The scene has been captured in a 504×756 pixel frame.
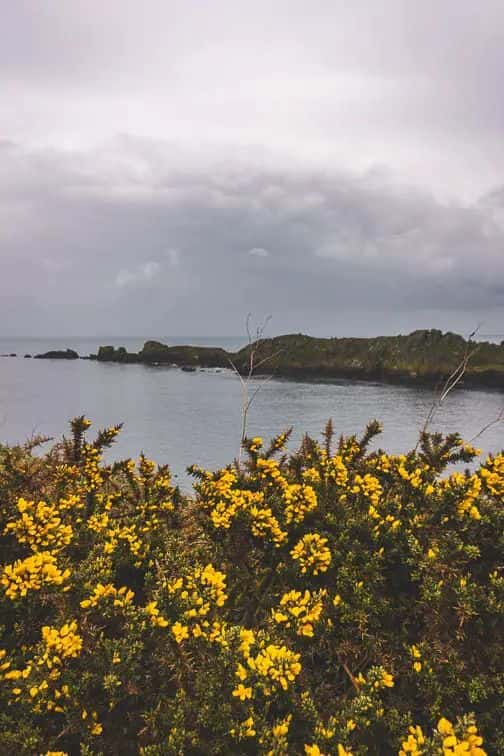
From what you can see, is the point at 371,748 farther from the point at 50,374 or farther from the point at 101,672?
the point at 50,374

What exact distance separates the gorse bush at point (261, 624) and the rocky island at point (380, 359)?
104 ft

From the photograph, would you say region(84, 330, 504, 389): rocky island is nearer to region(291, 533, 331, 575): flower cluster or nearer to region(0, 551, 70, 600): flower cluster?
region(291, 533, 331, 575): flower cluster

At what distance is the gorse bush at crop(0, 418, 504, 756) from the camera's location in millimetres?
1931

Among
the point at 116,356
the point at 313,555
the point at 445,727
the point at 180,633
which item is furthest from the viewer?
the point at 116,356

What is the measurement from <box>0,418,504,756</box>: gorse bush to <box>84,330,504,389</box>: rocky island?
104 ft

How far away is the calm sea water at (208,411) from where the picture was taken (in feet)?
57.6

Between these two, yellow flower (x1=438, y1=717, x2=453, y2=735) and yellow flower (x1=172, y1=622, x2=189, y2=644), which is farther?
yellow flower (x1=172, y1=622, x2=189, y2=644)

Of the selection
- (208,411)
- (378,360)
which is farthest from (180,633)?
(378,360)

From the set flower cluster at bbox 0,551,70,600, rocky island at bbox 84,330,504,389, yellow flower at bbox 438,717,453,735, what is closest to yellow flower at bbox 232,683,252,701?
yellow flower at bbox 438,717,453,735

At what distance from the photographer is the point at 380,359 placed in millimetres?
45594

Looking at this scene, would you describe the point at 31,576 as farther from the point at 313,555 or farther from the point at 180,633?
the point at 313,555

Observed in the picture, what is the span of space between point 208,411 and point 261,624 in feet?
75.1

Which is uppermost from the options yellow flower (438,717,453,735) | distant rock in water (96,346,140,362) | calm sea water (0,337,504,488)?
distant rock in water (96,346,140,362)

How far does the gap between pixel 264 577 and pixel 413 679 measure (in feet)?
3.23
